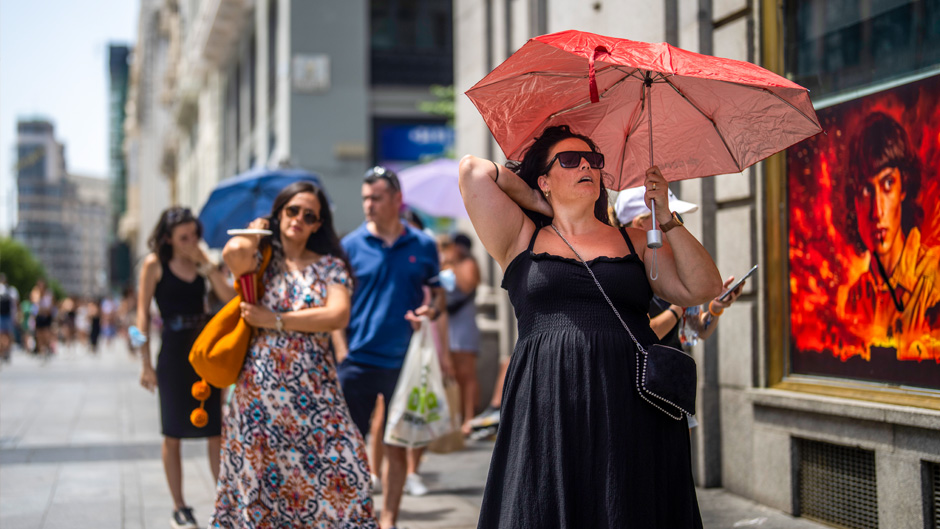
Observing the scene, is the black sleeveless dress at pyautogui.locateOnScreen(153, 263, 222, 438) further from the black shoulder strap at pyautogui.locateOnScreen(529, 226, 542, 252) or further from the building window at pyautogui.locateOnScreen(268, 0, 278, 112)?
the building window at pyautogui.locateOnScreen(268, 0, 278, 112)

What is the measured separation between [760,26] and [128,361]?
22.8m

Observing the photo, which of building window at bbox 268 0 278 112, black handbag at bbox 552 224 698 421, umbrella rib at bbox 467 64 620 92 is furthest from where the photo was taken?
building window at bbox 268 0 278 112

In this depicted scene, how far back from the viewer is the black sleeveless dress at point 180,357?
554 centimetres

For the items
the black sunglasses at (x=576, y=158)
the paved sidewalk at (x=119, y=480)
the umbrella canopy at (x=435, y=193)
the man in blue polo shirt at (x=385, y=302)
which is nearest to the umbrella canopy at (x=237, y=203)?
the paved sidewalk at (x=119, y=480)

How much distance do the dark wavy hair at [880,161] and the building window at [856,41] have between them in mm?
285

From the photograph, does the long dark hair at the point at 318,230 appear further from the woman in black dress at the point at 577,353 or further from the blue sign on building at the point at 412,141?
the blue sign on building at the point at 412,141

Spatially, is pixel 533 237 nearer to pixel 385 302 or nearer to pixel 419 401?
pixel 385 302

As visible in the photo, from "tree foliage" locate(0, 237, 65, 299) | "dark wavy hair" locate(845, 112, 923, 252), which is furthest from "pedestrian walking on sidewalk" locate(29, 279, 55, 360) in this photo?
"tree foliage" locate(0, 237, 65, 299)

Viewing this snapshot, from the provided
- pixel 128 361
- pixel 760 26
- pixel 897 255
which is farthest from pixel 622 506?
pixel 128 361

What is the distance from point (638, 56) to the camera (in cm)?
284

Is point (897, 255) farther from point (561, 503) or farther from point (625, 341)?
point (561, 503)

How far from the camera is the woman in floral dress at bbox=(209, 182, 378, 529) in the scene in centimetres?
434

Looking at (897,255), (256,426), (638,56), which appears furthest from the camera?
(897,255)

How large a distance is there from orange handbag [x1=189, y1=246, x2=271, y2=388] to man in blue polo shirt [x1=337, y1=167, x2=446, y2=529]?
42.2 inches
